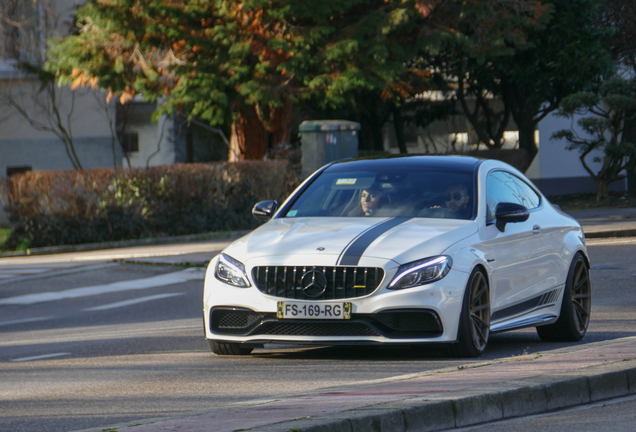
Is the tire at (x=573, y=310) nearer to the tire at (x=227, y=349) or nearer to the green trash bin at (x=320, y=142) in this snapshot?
the tire at (x=227, y=349)

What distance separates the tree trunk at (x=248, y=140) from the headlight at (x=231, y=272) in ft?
57.7

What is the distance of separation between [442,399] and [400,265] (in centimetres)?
198

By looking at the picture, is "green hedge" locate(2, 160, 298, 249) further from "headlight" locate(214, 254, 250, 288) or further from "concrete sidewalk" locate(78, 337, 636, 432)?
"concrete sidewalk" locate(78, 337, 636, 432)

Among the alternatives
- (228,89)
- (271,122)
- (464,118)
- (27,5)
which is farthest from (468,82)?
(27,5)

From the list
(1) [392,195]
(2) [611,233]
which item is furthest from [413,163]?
(2) [611,233]

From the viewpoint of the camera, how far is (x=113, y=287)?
1494 cm

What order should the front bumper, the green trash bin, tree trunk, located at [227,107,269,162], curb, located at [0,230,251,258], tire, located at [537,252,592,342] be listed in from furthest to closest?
tree trunk, located at [227,107,269,162] < curb, located at [0,230,251,258] < the green trash bin < tire, located at [537,252,592,342] < the front bumper

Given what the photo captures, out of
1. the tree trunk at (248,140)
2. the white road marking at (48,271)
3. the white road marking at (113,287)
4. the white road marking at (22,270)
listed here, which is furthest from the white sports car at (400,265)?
the tree trunk at (248,140)

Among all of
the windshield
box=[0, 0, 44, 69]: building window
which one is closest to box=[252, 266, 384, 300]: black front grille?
the windshield

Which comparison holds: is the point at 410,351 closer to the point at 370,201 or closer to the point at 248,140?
the point at 370,201

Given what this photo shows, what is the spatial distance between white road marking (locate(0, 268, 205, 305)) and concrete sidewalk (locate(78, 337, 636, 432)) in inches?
330

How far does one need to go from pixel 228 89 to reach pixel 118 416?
58.3ft

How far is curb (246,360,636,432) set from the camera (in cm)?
503

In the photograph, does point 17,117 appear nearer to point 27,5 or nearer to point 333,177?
point 27,5
